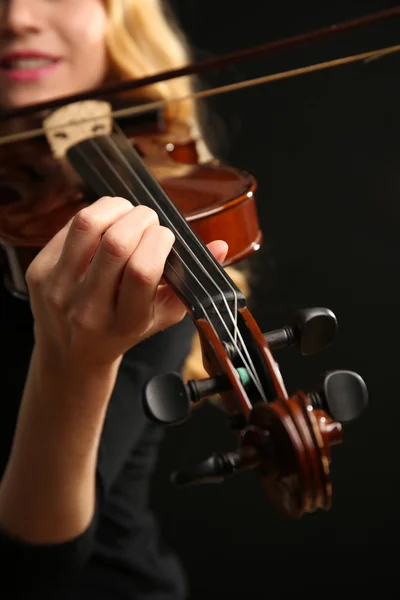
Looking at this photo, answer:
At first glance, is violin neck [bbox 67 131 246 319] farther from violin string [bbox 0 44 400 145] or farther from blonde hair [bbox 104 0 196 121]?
blonde hair [bbox 104 0 196 121]

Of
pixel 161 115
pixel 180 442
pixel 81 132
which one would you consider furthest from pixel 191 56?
pixel 180 442

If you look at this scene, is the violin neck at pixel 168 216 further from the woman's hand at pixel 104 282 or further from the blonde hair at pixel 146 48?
the blonde hair at pixel 146 48

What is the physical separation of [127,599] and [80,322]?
0.52 meters

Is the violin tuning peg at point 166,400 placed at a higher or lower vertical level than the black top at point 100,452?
higher

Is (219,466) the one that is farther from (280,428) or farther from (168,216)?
(168,216)

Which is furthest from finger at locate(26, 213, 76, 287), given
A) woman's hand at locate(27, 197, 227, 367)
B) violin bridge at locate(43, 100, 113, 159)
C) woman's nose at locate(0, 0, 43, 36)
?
woman's nose at locate(0, 0, 43, 36)

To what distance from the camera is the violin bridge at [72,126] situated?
0.85m

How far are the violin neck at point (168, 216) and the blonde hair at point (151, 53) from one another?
0.21m

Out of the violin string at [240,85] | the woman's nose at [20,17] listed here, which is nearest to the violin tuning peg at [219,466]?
the violin string at [240,85]

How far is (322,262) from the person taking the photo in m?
1.20

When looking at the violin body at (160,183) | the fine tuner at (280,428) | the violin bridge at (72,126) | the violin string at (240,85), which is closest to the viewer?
the fine tuner at (280,428)

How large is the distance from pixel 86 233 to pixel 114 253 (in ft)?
0.08

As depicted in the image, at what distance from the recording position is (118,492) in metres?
0.92

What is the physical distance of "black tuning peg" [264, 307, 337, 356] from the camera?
45cm
